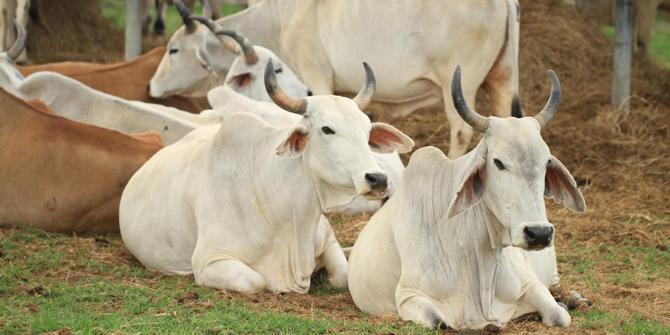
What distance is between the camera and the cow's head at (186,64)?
39.8ft

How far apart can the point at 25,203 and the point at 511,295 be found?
3757 mm

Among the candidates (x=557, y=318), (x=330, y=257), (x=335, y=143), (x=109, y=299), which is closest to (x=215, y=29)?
(x=330, y=257)

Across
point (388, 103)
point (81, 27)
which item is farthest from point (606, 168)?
point (81, 27)

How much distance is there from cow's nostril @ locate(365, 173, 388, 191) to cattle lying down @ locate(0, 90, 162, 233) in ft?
8.83

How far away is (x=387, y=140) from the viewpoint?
7.43m

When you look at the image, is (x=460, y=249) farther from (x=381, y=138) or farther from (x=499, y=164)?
(x=381, y=138)

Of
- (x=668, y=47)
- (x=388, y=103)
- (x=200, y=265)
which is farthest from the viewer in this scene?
(x=668, y=47)

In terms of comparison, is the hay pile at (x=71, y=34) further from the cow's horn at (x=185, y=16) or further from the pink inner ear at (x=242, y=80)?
the pink inner ear at (x=242, y=80)

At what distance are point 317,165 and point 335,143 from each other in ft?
0.64

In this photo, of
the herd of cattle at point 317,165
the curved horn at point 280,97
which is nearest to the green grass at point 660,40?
the herd of cattle at point 317,165

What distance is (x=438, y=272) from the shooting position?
644 cm

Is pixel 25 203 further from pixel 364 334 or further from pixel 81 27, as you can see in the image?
pixel 81 27

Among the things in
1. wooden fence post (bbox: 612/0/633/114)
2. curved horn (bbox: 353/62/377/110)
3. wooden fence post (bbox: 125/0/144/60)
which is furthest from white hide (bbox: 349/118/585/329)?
wooden fence post (bbox: 125/0/144/60)

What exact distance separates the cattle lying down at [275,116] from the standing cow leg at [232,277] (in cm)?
199
